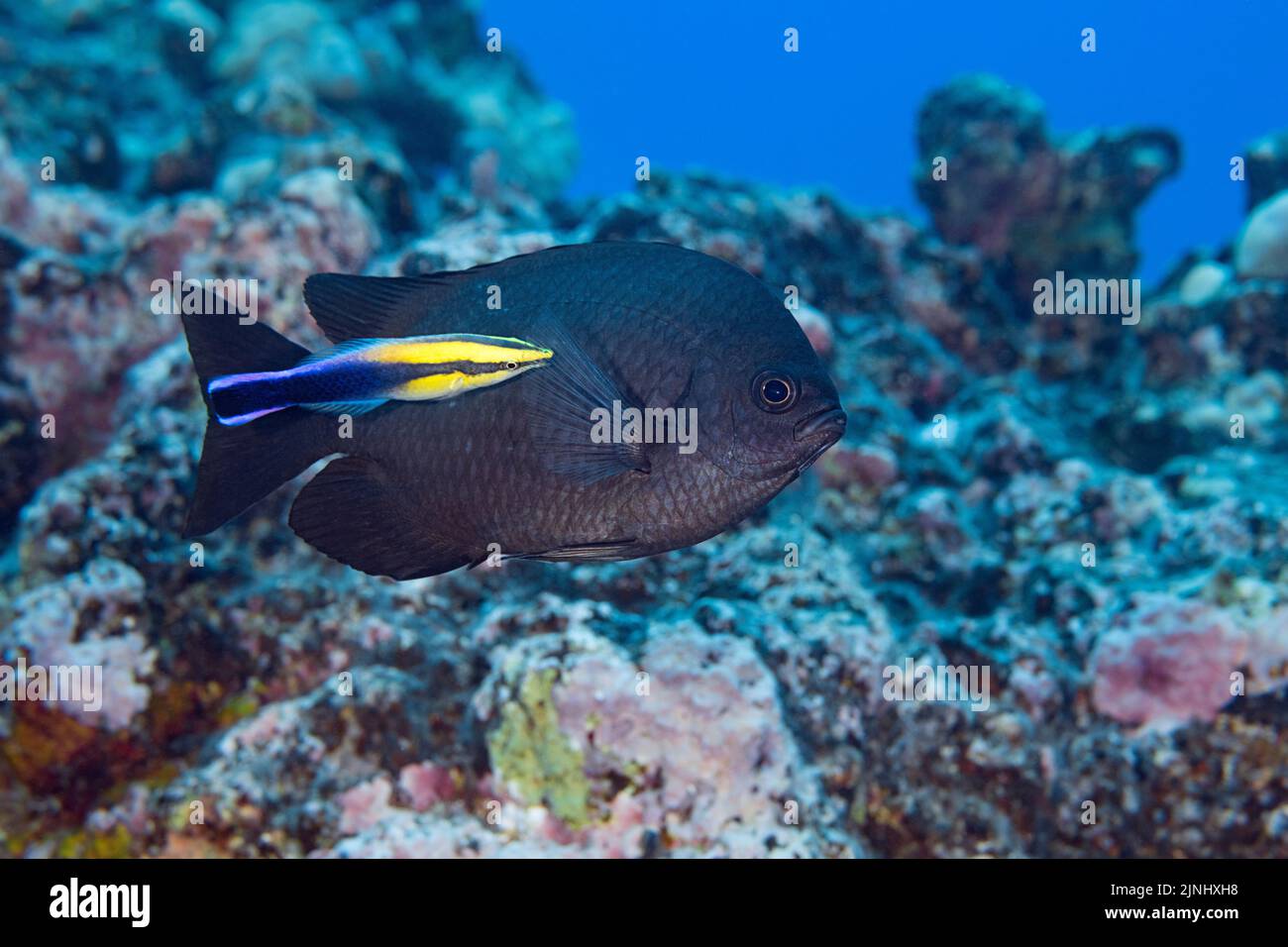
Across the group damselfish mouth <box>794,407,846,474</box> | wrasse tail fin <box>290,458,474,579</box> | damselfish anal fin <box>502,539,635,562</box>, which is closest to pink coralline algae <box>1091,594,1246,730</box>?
damselfish mouth <box>794,407,846,474</box>

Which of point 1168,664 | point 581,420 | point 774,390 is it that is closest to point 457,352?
point 581,420

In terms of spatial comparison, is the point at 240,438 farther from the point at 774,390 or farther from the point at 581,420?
the point at 774,390

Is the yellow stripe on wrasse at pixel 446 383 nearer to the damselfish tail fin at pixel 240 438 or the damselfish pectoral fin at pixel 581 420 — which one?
the damselfish pectoral fin at pixel 581 420

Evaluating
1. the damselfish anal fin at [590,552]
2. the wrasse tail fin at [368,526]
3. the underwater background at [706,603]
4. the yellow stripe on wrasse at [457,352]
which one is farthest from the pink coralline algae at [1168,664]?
the yellow stripe on wrasse at [457,352]

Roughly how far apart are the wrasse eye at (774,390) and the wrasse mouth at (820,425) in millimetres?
58

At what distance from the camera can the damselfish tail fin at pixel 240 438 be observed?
7.22ft

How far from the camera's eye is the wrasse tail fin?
82.8 inches

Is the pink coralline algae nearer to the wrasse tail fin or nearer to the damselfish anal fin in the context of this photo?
the damselfish anal fin

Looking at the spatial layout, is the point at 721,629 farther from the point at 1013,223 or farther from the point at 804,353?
the point at 1013,223

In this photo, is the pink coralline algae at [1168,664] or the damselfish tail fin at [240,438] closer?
the damselfish tail fin at [240,438]

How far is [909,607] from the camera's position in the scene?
401 centimetres

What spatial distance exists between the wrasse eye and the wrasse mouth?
0.06 m

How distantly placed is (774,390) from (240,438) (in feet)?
4.68
